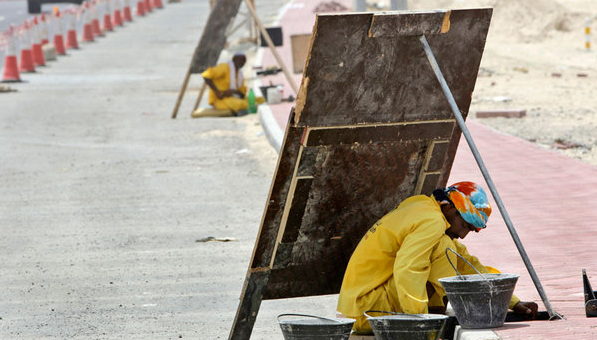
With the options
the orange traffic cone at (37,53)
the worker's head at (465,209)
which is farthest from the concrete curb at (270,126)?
the orange traffic cone at (37,53)

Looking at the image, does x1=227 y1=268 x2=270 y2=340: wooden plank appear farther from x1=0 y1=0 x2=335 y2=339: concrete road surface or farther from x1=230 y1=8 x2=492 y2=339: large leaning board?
x1=0 y1=0 x2=335 y2=339: concrete road surface

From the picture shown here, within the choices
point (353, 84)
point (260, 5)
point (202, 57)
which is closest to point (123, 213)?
point (353, 84)

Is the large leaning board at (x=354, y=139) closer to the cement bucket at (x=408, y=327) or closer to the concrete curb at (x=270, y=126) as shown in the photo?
the cement bucket at (x=408, y=327)

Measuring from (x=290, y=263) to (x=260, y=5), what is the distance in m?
43.3

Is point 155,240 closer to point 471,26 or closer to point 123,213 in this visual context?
point 123,213

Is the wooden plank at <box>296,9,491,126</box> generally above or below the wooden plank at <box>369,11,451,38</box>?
below

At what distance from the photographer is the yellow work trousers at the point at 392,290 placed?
6.02 m

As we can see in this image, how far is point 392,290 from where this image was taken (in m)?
6.07

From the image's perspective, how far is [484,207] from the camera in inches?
235

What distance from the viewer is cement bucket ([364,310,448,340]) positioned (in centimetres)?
550

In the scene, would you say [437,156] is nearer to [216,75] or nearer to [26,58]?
[216,75]

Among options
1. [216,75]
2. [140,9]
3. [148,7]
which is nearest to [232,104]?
[216,75]

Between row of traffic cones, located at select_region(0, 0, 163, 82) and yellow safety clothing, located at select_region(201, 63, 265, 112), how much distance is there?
25.0ft

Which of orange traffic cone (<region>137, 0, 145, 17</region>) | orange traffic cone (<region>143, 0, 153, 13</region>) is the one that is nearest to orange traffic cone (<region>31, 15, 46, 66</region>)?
orange traffic cone (<region>137, 0, 145, 17</region>)
